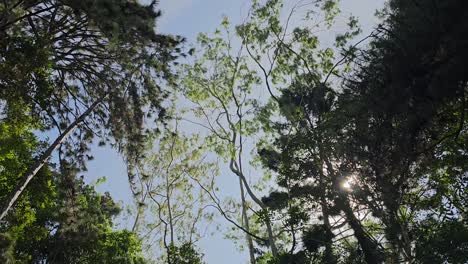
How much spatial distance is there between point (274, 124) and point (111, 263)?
8787 millimetres

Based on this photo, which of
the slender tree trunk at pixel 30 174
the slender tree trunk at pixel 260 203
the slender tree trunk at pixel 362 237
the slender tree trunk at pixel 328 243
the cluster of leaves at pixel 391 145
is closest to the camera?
the cluster of leaves at pixel 391 145

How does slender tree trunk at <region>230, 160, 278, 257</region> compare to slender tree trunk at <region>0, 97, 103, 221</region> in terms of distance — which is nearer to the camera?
slender tree trunk at <region>0, 97, 103, 221</region>

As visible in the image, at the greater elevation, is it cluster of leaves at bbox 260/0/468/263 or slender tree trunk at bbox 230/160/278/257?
slender tree trunk at bbox 230/160/278/257

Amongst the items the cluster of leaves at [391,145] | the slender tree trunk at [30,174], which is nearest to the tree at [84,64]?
the slender tree trunk at [30,174]

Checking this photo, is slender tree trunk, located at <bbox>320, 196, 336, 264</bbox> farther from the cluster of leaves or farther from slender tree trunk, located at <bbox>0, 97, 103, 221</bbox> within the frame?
slender tree trunk, located at <bbox>0, 97, 103, 221</bbox>

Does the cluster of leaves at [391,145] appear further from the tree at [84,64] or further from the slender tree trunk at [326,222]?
the tree at [84,64]

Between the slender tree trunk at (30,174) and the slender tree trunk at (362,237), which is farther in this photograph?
the slender tree trunk at (362,237)

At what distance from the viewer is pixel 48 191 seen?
12.9m

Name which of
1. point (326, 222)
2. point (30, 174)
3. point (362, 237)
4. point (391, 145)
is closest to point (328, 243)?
point (326, 222)

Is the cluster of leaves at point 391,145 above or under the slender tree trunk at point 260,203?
under

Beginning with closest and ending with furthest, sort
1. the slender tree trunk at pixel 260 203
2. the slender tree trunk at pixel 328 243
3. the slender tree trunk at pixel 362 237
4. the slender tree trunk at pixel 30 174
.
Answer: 1. the slender tree trunk at pixel 30 174
2. the slender tree trunk at pixel 362 237
3. the slender tree trunk at pixel 328 243
4. the slender tree trunk at pixel 260 203

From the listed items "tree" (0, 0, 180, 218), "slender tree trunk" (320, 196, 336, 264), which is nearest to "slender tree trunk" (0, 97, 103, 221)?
"tree" (0, 0, 180, 218)

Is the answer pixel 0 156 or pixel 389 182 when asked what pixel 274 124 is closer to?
pixel 389 182

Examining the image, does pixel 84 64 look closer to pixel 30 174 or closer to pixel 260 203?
pixel 30 174
